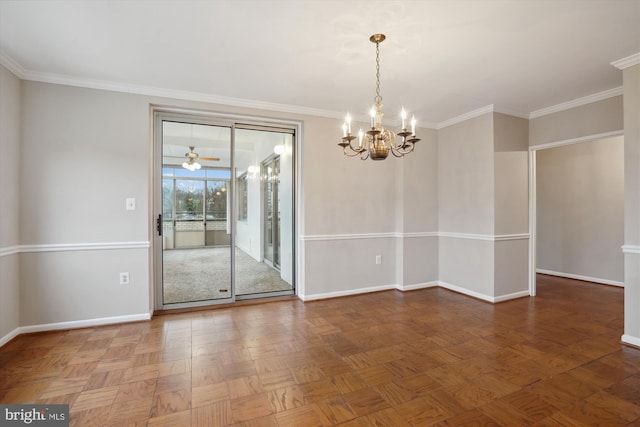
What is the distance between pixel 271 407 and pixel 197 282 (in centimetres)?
291

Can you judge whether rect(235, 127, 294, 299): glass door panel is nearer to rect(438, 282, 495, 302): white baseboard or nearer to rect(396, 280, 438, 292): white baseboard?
rect(396, 280, 438, 292): white baseboard

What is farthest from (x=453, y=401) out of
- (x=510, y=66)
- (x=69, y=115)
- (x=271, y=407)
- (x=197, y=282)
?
(x=69, y=115)

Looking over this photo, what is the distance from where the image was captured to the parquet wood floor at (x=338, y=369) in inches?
69.2

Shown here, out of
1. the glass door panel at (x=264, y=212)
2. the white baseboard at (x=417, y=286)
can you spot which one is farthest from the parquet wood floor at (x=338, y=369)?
the glass door panel at (x=264, y=212)

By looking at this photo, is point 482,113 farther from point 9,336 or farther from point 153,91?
point 9,336

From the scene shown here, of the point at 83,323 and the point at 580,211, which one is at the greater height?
the point at 580,211

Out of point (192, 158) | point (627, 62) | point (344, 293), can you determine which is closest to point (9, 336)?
point (192, 158)

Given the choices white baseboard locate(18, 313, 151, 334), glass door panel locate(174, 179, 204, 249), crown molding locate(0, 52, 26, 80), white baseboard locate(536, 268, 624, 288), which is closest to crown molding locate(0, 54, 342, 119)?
crown molding locate(0, 52, 26, 80)

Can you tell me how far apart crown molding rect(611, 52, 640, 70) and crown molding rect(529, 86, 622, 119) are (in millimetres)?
719

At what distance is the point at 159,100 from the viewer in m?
3.27

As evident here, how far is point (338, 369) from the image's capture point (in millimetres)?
2248

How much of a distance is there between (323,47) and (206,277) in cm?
357

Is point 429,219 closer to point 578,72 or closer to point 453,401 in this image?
point 578,72

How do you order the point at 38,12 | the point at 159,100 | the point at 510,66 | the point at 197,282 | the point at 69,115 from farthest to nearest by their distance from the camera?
the point at 197,282
the point at 159,100
the point at 69,115
the point at 510,66
the point at 38,12
